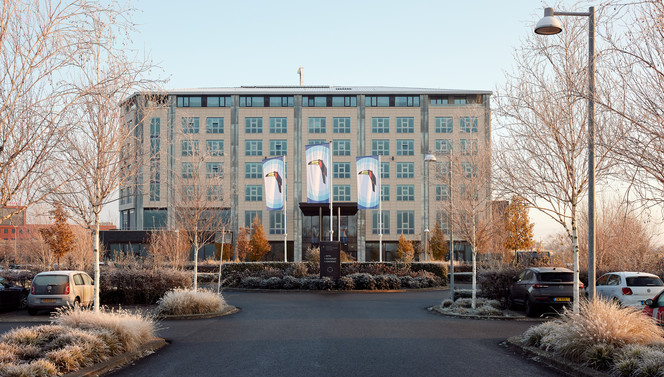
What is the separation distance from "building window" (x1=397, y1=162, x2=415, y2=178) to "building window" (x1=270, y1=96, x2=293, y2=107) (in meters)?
14.2

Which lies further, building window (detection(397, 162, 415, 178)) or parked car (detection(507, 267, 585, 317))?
building window (detection(397, 162, 415, 178))

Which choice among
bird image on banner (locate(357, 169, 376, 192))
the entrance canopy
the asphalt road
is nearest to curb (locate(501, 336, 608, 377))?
the asphalt road

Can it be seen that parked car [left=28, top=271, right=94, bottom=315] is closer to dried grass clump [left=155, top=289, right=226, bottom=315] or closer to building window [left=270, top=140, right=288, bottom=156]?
dried grass clump [left=155, top=289, right=226, bottom=315]

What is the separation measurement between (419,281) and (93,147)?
23.9 meters

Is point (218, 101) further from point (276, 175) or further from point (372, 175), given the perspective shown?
point (372, 175)

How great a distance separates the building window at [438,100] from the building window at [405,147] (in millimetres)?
5128

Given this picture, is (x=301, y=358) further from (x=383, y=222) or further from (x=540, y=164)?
(x=383, y=222)

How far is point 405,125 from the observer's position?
226ft

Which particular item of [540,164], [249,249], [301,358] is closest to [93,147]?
[301,358]

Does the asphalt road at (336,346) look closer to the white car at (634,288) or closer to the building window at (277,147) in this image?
the white car at (634,288)

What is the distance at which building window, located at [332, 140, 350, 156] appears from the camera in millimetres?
68562

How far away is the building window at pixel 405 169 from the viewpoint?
68812 millimetres

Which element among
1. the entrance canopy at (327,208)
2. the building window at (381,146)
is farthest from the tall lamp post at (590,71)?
the building window at (381,146)

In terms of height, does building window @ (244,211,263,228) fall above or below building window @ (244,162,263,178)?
below
